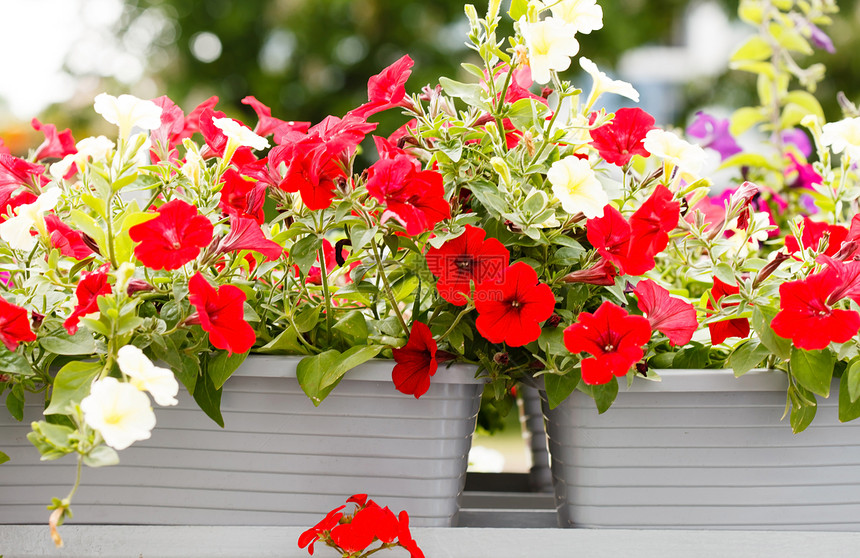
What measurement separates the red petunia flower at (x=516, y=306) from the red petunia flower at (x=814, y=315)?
0.44ft

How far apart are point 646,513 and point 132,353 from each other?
0.33 metres

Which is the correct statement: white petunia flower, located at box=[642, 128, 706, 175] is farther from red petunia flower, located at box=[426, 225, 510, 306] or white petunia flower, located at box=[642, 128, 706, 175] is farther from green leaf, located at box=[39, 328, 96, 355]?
green leaf, located at box=[39, 328, 96, 355]

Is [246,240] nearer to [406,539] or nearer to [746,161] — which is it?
[406,539]

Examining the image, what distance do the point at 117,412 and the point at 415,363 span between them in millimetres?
172

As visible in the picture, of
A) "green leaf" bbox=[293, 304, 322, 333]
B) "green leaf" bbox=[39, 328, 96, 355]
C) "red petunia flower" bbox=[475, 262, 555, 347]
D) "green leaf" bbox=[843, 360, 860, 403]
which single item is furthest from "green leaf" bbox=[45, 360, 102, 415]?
"green leaf" bbox=[843, 360, 860, 403]

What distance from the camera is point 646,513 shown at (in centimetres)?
46

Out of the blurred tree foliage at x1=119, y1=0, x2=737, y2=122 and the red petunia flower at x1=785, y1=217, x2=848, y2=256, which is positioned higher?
the blurred tree foliage at x1=119, y1=0, x2=737, y2=122

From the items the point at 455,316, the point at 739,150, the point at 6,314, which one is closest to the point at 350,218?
the point at 455,316

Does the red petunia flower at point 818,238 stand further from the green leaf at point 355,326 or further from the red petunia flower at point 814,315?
the green leaf at point 355,326

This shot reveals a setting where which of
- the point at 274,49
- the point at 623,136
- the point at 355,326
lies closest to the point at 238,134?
the point at 355,326

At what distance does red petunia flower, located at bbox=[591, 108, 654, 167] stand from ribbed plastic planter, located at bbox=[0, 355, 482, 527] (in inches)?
6.8

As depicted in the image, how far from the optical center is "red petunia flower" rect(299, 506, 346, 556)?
1.41 feet

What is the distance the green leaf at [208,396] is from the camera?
1.44ft

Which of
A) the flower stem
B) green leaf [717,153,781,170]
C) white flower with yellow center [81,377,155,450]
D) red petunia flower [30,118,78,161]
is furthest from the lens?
green leaf [717,153,781,170]
